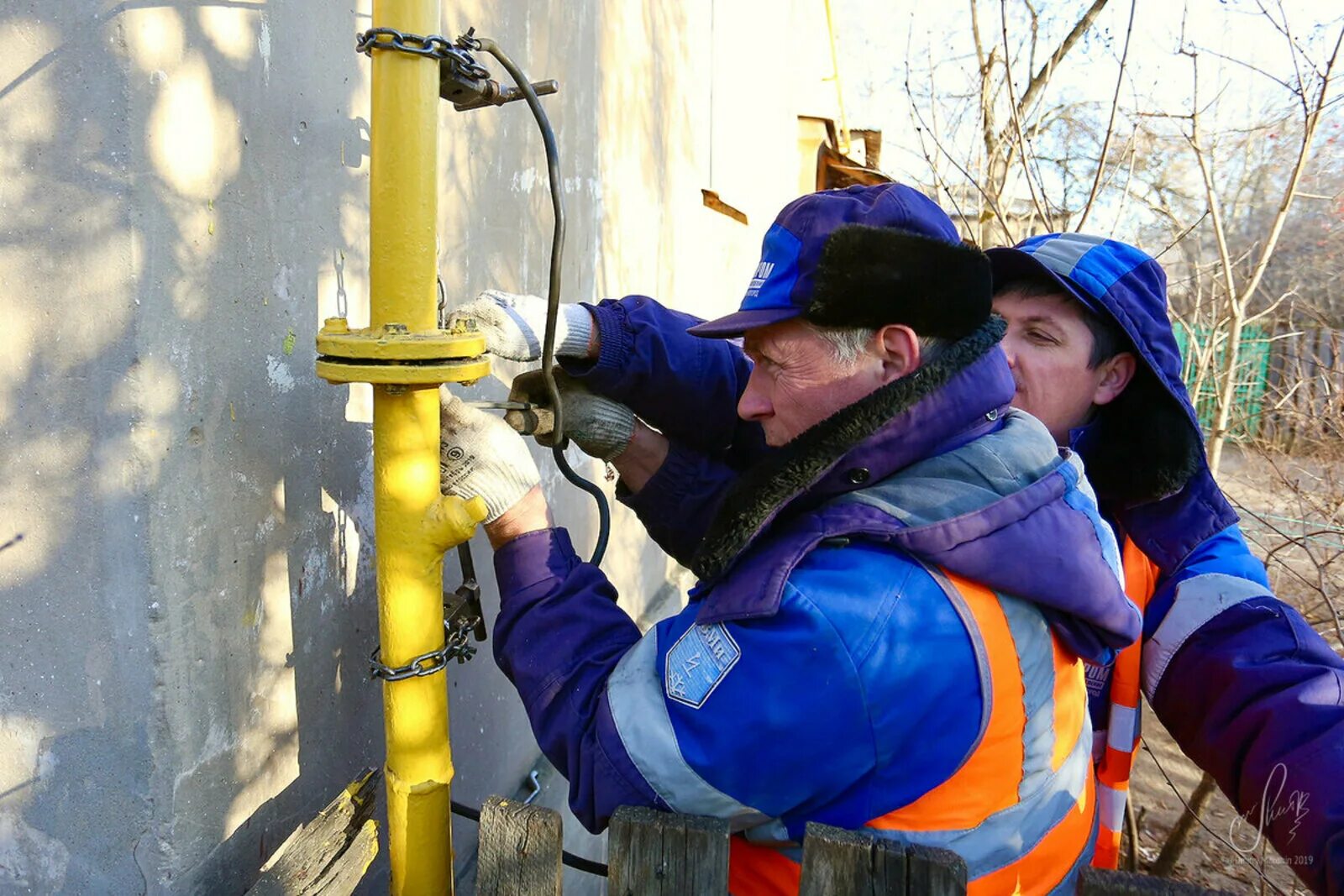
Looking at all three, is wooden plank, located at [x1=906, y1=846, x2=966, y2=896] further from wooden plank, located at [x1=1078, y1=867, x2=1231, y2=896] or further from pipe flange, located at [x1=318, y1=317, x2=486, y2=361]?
pipe flange, located at [x1=318, y1=317, x2=486, y2=361]

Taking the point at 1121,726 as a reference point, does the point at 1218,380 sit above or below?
above

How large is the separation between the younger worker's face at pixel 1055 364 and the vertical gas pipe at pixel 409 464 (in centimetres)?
135

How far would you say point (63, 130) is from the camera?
1.08m

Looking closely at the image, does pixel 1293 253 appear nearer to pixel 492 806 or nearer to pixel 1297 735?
pixel 1297 735

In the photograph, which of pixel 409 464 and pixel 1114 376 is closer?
pixel 409 464

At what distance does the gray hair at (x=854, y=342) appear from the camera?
1440mm

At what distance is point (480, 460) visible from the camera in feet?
4.91

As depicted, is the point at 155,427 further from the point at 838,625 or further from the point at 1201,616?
the point at 1201,616

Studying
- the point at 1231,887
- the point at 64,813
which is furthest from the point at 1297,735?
the point at 1231,887

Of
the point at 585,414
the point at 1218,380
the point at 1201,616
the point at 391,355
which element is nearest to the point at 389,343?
the point at 391,355

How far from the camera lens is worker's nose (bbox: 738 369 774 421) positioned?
5.26ft

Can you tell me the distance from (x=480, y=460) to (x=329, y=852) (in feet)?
2.10

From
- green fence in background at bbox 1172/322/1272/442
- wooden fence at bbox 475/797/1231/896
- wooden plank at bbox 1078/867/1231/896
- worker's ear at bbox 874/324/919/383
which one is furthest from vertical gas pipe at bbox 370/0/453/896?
green fence in background at bbox 1172/322/1272/442

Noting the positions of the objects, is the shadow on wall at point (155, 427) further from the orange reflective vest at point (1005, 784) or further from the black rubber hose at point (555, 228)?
the orange reflective vest at point (1005, 784)
